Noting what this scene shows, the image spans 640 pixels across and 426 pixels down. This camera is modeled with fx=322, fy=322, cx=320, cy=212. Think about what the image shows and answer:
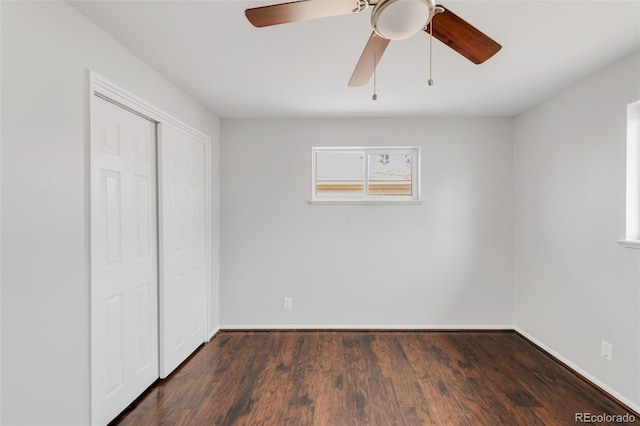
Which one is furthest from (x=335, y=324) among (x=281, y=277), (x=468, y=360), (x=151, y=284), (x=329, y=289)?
(x=151, y=284)

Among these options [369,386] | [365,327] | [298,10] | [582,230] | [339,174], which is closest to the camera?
[298,10]

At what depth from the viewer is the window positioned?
3.64m

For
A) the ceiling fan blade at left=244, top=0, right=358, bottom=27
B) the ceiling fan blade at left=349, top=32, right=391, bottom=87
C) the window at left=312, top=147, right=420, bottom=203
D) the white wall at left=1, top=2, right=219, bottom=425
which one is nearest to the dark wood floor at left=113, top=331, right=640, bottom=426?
the white wall at left=1, top=2, right=219, bottom=425

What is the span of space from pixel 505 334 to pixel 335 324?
1.82 meters

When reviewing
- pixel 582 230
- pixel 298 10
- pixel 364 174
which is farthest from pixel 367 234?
pixel 298 10

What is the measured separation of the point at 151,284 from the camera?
2424mm

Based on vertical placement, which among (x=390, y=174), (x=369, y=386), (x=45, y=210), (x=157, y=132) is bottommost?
(x=369, y=386)

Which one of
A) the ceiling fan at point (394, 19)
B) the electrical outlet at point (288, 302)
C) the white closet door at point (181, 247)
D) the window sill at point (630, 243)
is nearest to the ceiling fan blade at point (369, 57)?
the ceiling fan at point (394, 19)

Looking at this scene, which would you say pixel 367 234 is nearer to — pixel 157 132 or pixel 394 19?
pixel 157 132

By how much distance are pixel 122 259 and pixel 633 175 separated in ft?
11.3

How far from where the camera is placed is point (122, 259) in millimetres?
2084

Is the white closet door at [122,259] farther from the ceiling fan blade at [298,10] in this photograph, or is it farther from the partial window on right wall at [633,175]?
the partial window on right wall at [633,175]

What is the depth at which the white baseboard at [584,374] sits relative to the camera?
7.02 ft

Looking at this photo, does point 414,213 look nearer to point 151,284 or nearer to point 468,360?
point 468,360
